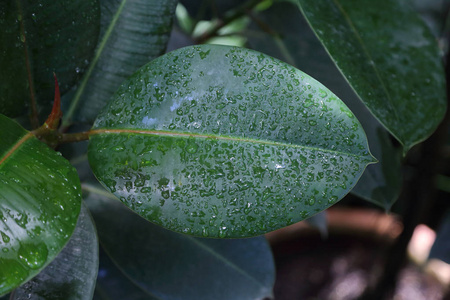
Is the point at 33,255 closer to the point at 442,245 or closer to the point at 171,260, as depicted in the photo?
the point at 171,260

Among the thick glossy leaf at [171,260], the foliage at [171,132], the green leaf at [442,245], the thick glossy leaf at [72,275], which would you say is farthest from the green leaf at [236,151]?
the green leaf at [442,245]

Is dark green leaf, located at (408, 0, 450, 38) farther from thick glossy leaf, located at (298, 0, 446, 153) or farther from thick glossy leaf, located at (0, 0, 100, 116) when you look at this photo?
thick glossy leaf, located at (0, 0, 100, 116)

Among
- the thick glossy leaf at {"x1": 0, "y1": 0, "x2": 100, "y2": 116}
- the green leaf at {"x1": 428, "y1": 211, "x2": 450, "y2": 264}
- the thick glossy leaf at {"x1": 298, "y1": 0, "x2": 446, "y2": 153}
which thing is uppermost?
the thick glossy leaf at {"x1": 0, "y1": 0, "x2": 100, "y2": 116}

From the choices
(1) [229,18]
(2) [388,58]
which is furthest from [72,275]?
(1) [229,18]

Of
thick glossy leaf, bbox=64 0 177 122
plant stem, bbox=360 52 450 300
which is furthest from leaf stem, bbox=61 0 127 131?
plant stem, bbox=360 52 450 300

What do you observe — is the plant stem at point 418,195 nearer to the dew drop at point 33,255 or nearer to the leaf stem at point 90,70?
the leaf stem at point 90,70
